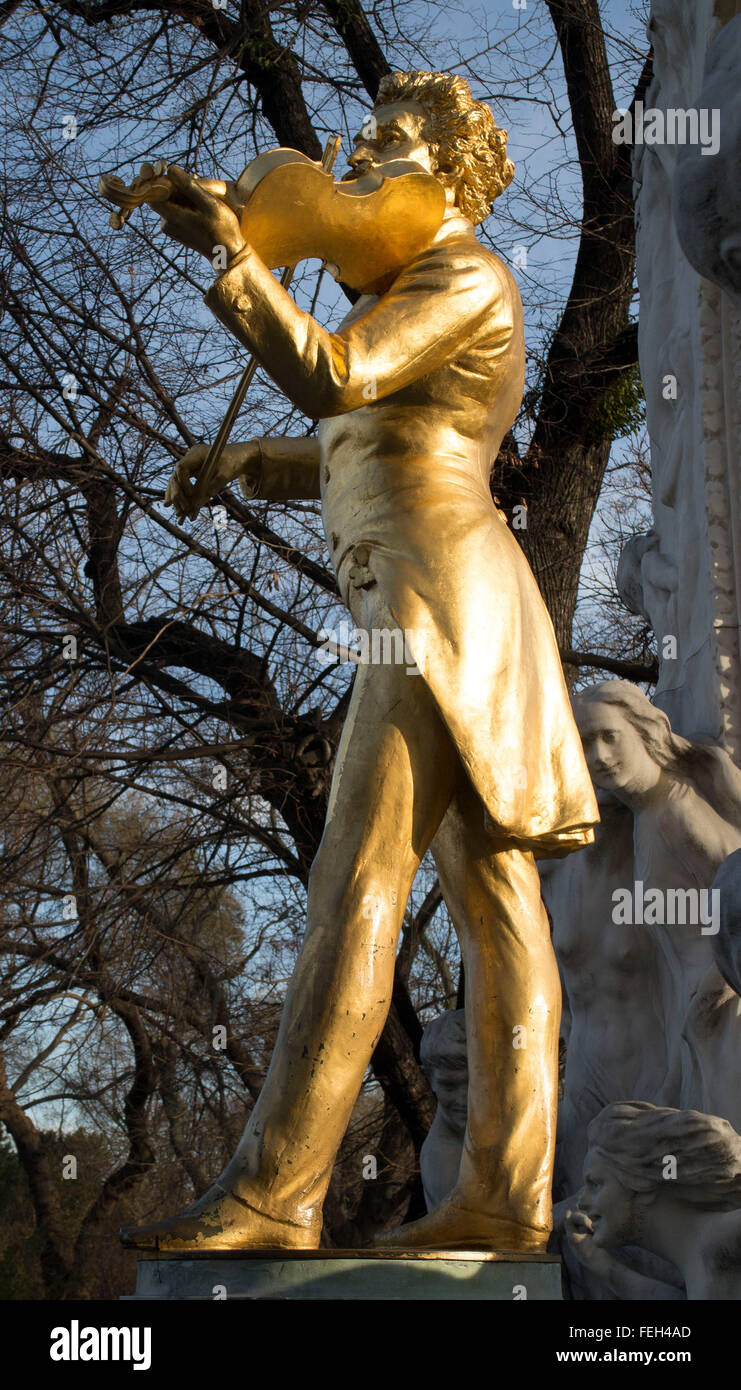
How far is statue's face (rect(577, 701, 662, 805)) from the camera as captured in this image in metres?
4.16

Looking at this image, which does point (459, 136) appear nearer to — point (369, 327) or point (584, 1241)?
point (369, 327)

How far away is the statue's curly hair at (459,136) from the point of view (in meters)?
3.33

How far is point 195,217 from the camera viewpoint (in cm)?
273

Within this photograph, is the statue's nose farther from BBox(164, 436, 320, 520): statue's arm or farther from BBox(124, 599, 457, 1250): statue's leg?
BBox(124, 599, 457, 1250): statue's leg

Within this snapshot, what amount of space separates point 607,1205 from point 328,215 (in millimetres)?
2103

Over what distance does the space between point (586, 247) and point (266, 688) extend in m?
3.29

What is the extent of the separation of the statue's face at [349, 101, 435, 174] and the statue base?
210 centimetres

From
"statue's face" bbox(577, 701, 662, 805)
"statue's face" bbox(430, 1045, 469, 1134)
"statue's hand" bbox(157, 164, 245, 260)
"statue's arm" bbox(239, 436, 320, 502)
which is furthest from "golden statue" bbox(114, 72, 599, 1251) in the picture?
"statue's face" bbox(430, 1045, 469, 1134)

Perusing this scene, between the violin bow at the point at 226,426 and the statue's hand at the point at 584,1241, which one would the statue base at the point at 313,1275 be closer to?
the statue's hand at the point at 584,1241

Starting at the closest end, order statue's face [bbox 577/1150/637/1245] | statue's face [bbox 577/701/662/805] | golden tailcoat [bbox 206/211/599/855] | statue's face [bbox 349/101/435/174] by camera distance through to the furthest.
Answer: golden tailcoat [bbox 206/211/599/855], statue's face [bbox 349/101/435/174], statue's face [bbox 577/1150/637/1245], statue's face [bbox 577/701/662/805]

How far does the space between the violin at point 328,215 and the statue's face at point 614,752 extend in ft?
4.43

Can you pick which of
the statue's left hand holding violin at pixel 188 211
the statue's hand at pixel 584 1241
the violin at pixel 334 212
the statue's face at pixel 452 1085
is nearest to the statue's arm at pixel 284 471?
the violin at pixel 334 212
